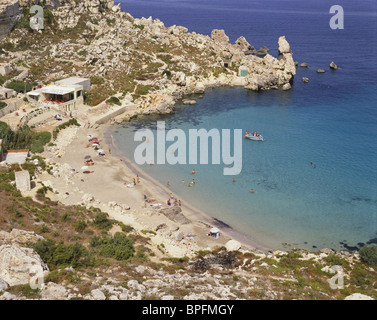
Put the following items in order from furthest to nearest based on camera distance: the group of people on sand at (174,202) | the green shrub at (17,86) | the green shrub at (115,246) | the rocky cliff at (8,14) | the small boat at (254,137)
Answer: the rocky cliff at (8,14)
the green shrub at (17,86)
the small boat at (254,137)
the group of people on sand at (174,202)
the green shrub at (115,246)

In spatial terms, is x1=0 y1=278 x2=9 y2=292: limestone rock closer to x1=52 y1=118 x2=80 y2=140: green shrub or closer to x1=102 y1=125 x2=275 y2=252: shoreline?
x1=102 y1=125 x2=275 y2=252: shoreline

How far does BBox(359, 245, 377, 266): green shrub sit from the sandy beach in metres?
9.09

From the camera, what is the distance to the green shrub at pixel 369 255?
2988 centimetres

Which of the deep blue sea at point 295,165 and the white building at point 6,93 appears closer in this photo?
the deep blue sea at point 295,165

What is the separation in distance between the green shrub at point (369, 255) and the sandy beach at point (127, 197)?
9088mm

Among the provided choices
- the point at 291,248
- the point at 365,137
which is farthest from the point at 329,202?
the point at 365,137

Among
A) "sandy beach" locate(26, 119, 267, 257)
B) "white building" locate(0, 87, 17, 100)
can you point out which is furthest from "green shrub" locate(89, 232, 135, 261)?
"white building" locate(0, 87, 17, 100)

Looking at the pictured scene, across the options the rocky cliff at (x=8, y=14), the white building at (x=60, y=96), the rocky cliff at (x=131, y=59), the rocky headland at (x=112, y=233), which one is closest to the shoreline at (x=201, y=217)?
the rocky headland at (x=112, y=233)

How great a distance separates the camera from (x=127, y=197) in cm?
4147

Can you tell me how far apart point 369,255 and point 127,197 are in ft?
79.1

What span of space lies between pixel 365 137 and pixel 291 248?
3357 cm

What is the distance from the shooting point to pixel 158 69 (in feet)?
274

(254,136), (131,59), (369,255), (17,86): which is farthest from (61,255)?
(131,59)

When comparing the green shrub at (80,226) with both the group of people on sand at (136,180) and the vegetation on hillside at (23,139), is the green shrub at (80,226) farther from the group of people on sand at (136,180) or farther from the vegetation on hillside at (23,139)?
the vegetation on hillside at (23,139)
